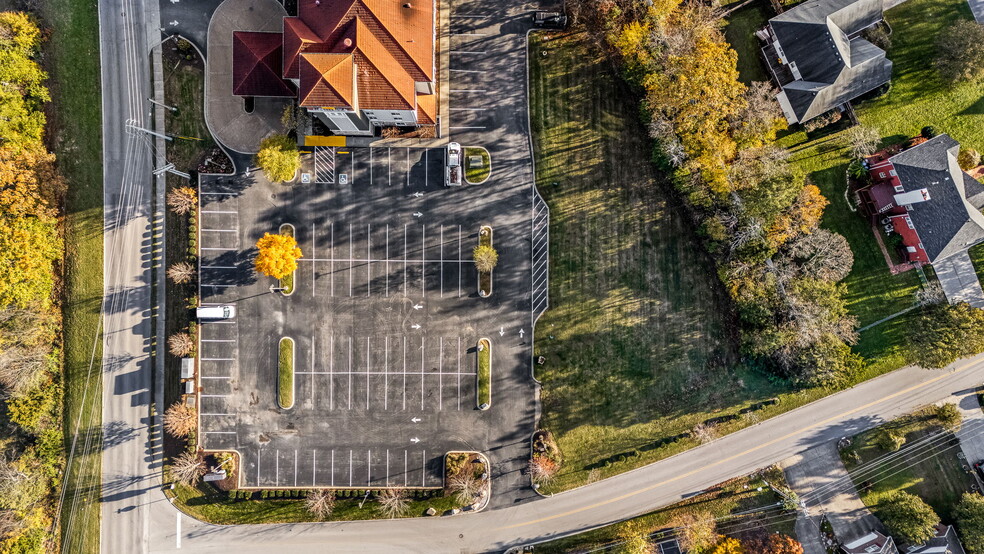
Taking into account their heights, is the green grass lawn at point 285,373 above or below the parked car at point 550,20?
below

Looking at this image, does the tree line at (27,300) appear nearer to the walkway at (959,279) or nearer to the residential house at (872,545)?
the residential house at (872,545)

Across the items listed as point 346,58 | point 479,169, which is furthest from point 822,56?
point 346,58

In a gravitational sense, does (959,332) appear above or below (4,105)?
below

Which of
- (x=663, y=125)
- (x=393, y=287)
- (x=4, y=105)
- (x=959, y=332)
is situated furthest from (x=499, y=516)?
(x=4, y=105)

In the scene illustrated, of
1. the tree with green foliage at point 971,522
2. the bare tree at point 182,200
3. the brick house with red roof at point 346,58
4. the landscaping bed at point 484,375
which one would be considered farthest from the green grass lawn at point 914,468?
the bare tree at point 182,200

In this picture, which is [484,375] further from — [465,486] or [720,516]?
[720,516]

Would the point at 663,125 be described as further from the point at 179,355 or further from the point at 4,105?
the point at 4,105
